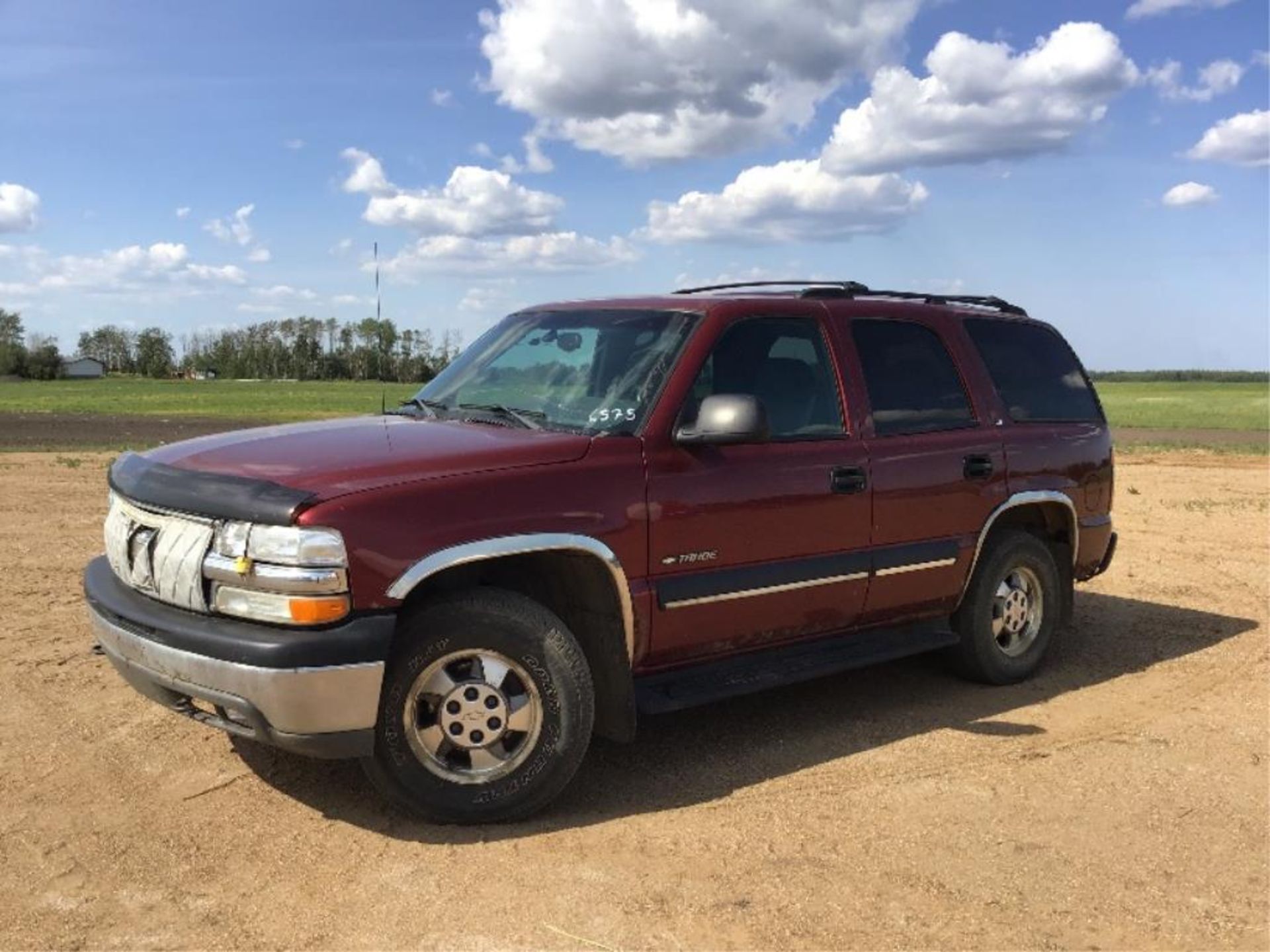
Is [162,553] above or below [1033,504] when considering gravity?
above

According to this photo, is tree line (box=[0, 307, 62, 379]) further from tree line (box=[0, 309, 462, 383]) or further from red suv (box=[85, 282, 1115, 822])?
red suv (box=[85, 282, 1115, 822])

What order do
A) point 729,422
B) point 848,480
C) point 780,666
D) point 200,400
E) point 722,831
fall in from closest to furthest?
point 722,831 → point 729,422 → point 780,666 → point 848,480 → point 200,400

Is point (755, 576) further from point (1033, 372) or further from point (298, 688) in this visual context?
point (1033, 372)

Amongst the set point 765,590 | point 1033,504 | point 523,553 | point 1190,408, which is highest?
point 523,553

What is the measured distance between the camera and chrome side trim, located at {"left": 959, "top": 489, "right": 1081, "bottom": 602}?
5.84m

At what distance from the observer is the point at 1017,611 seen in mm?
6215

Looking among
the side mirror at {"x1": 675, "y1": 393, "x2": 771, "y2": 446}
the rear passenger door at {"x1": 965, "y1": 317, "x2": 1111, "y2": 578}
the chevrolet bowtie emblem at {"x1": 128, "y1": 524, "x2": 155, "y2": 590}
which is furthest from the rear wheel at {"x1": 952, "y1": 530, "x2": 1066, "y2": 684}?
the chevrolet bowtie emblem at {"x1": 128, "y1": 524, "x2": 155, "y2": 590}

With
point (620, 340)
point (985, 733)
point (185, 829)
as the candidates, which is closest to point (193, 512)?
point (185, 829)

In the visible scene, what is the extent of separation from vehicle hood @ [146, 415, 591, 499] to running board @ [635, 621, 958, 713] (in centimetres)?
104

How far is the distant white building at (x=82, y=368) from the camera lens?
117875 millimetres

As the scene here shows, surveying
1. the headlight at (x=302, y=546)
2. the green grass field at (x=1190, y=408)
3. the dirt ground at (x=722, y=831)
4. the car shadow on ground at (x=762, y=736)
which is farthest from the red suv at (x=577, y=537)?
the green grass field at (x=1190, y=408)

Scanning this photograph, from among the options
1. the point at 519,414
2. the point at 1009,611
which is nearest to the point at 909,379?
the point at 1009,611

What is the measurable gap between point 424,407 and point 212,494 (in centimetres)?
152

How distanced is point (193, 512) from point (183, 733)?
5.06ft
